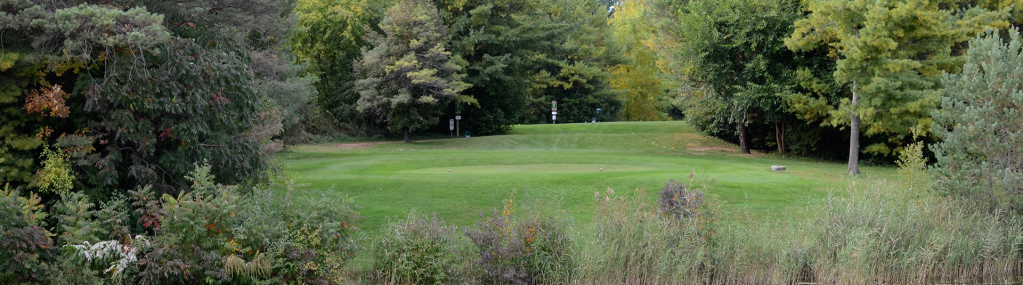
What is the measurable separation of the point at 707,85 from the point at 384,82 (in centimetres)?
1482

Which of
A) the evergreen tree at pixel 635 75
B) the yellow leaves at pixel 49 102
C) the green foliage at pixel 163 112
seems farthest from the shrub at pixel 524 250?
the evergreen tree at pixel 635 75

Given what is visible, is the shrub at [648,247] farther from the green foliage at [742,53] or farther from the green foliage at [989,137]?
the green foliage at [742,53]

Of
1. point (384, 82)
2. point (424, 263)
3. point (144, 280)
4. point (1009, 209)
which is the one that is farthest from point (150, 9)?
point (384, 82)

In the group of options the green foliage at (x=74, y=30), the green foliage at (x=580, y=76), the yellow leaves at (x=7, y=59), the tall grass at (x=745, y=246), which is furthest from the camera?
the green foliage at (x=580, y=76)

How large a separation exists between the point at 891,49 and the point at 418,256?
15.7m

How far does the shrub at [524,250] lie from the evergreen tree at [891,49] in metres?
13.3

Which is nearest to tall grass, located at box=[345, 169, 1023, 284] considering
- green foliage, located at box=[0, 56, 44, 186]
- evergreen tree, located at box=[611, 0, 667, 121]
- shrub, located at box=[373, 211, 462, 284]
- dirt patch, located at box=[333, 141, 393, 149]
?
shrub, located at box=[373, 211, 462, 284]

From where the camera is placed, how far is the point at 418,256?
8180mm

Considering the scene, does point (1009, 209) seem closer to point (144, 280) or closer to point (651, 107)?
point (144, 280)

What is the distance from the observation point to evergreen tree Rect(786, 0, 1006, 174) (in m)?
18.4

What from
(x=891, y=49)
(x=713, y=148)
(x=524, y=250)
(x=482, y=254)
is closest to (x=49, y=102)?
(x=482, y=254)

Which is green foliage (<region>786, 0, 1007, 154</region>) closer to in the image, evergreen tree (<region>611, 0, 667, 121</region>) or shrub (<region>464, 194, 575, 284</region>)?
shrub (<region>464, 194, 575, 284</region>)

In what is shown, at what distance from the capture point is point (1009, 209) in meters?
10.6

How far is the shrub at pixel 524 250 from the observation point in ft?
26.9
